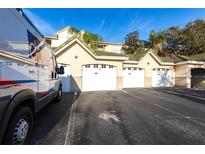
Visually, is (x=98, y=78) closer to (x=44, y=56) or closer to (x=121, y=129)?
(x=44, y=56)

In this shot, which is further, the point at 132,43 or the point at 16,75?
the point at 132,43

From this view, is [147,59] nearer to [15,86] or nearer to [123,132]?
[123,132]

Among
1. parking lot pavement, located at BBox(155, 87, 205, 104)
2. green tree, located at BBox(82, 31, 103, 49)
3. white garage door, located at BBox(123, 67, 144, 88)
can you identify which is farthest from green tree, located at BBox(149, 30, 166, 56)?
parking lot pavement, located at BBox(155, 87, 205, 104)

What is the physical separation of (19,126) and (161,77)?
17099 mm

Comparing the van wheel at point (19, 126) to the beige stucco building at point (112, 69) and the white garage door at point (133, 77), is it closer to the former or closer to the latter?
the beige stucco building at point (112, 69)

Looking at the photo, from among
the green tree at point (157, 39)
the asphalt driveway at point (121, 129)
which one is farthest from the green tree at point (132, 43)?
the asphalt driveway at point (121, 129)

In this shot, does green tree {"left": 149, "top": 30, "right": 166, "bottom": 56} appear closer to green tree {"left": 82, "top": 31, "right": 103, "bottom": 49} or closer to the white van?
green tree {"left": 82, "top": 31, "right": 103, "bottom": 49}

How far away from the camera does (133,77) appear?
52.0 feet

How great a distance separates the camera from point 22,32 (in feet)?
9.37

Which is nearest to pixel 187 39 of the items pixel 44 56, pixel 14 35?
pixel 44 56

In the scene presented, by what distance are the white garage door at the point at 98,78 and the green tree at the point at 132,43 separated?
1564cm

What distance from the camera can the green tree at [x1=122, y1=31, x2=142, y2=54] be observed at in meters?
27.4

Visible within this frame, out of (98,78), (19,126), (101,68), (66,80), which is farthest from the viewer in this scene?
(101,68)
